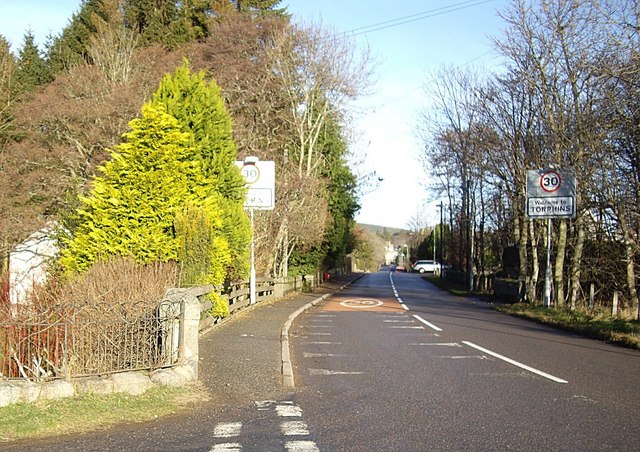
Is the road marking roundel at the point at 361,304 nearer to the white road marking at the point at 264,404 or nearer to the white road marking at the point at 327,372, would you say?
the white road marking at the point at 327,372

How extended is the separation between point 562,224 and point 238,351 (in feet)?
57.4

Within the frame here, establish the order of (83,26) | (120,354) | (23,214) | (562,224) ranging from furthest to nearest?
1. (83,26)
2. (23,214)
3. (562,224)
4. (120,354)

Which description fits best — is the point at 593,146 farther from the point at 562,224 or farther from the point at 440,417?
the point at 440,417

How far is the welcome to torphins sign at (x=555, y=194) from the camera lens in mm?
22547

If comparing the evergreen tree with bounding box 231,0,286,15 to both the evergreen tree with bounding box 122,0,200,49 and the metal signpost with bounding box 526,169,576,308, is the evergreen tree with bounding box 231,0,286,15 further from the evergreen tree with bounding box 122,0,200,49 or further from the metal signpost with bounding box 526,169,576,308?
the metal signpost with bounding box 526,169,576,308

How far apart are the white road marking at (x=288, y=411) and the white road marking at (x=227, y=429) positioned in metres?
0.65

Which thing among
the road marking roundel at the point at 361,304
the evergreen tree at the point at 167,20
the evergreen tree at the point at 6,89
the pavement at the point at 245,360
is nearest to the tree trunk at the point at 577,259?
the road marking roundel at the point at 361,304

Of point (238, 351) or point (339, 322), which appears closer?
point (238, 351)

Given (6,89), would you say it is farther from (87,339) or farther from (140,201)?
(87,339)

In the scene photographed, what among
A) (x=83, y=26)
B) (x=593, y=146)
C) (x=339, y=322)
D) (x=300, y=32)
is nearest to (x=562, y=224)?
(x=593, y=146)

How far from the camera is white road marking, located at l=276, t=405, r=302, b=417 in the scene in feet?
25.8

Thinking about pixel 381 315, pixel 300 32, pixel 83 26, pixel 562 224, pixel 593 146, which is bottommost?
pixel 381 315

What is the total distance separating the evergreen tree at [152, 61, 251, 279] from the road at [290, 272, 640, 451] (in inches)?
142

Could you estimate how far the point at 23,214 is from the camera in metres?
28.6
